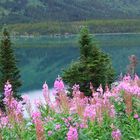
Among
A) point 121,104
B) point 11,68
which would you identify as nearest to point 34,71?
point 11,68

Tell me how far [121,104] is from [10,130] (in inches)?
100

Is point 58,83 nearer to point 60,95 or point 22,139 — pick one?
point 60,95

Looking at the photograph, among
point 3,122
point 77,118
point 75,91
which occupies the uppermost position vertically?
point 75,91

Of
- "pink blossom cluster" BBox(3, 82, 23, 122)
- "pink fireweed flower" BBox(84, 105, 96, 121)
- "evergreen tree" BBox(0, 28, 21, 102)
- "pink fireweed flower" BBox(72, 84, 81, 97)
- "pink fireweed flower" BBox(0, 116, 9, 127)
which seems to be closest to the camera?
"pink blossom cluster" BBox(3, 82, 23, 122)

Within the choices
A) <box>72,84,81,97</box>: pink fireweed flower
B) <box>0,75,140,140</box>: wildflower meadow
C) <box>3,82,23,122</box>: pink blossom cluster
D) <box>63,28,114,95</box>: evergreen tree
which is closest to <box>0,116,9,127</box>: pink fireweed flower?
<box>0,75,140,140</box>: wildflower meadow

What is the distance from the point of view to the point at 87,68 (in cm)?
2969

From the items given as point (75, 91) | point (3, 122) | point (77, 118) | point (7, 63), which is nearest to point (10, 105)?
point (3, 122)

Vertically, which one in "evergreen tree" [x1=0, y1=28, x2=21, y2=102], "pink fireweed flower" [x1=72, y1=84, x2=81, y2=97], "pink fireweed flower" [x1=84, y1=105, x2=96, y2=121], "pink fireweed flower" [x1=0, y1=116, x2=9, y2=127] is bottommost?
"evergreen tree" [x1=0, y1=28, x2=21, y2=102]

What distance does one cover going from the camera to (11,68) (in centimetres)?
3562

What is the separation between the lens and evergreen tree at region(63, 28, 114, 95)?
29594 millimetres

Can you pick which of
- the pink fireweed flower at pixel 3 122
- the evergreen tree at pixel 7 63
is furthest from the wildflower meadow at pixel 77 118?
the evergreen tree at pixel 7 63

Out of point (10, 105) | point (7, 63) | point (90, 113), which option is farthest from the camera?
point (7, 63)

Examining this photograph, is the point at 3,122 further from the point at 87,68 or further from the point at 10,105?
the point at 87,68

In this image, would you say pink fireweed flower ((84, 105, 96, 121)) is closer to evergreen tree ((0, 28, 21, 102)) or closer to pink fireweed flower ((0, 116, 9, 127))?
pink fireweed flower ((0, 116, 9, 127))
